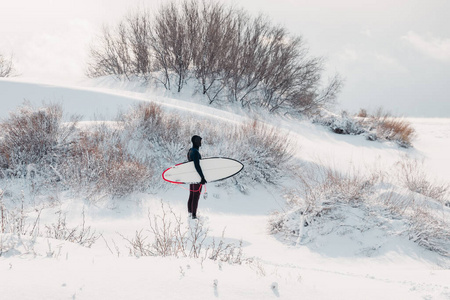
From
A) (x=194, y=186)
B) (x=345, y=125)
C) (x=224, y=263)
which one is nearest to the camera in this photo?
(x=224, y=263)

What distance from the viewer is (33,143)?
7379 millimetres

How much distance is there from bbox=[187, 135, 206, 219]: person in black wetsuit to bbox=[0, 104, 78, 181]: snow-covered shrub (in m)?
3.52

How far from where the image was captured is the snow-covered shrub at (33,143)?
717 centimetres

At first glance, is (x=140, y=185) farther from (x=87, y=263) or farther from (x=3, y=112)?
(x=3, y=112)

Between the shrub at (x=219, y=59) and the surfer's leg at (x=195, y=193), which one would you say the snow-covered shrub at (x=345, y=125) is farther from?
the surfer's leg at (x=195, y=193)

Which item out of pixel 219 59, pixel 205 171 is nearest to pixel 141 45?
pixel 219 59

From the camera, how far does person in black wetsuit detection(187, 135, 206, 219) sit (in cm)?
512

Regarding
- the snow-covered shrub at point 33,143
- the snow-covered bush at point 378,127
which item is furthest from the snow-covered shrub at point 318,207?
the snow-covered bush at point 378,127

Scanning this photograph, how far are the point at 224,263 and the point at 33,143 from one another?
6.77 metres

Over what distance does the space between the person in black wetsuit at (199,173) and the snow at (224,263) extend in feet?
0.96

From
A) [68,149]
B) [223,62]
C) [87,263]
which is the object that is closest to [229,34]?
[223,62]

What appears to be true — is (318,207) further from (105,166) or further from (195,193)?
(105,166)

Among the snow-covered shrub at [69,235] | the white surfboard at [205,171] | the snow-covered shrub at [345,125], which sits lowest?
the snow-covered shrub at [69,235]

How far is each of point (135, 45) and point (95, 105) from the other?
11.7 meters
